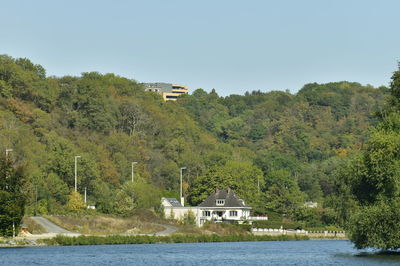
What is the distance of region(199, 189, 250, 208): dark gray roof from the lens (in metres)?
132

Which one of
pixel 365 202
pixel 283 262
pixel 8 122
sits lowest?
pixel 283 262

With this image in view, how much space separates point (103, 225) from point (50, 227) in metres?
8.62

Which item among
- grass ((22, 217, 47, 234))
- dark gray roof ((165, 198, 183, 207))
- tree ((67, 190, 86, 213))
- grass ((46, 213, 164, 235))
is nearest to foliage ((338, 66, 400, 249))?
grass ((22, 217, 47, 234))

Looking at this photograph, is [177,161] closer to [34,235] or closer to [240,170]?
[240,170]

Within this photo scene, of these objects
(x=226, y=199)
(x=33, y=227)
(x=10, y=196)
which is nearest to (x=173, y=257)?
(x=10, y=196)

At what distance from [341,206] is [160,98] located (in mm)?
120424

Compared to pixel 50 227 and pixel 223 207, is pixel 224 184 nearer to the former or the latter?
pixel 223 207

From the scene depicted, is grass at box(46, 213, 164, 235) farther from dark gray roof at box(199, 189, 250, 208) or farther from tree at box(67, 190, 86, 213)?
dark gray roof at box(199, 189, 250, 208)

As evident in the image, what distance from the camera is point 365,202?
6144 cm

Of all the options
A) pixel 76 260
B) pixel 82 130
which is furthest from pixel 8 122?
pixel 76 260

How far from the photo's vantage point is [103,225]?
99.1 m

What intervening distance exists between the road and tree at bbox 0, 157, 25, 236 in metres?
13.9

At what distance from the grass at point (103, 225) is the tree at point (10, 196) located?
18.9m

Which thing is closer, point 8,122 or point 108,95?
point 8,122
